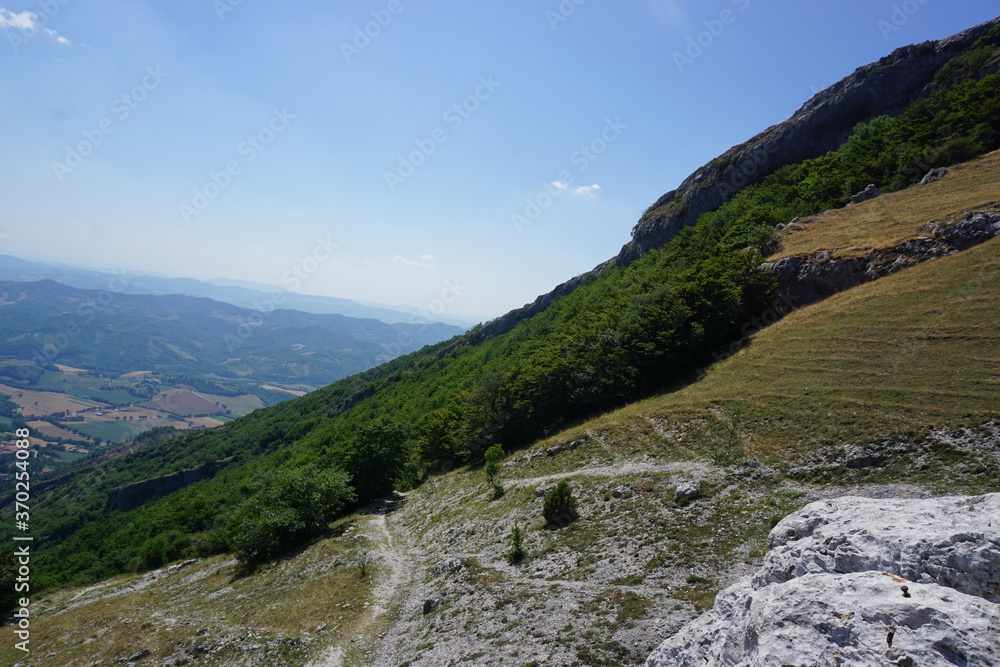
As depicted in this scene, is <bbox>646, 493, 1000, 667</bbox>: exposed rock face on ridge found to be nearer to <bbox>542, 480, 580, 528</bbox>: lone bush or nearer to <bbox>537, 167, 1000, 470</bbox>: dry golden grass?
<bbox>542, 480, 580, 528</bbox>: lone bush

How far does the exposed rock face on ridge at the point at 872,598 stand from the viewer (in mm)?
6824

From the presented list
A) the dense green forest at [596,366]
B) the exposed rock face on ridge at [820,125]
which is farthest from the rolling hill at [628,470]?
the exposed rock face on ridge at [820,125]

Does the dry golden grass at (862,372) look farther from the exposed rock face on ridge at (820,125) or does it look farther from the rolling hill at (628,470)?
the exposed rock face on ridge at (820,125)

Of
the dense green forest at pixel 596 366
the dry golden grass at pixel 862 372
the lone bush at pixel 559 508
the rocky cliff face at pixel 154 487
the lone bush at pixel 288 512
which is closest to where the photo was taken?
the dry golden grass at pixel 862 372

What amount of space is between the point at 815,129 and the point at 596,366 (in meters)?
93.1

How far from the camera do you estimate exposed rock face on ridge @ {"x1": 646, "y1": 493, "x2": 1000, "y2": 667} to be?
22.4 ft

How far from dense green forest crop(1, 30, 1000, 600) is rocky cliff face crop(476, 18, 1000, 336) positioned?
6.31m

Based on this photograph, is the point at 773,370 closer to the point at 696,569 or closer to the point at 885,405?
the point at 885,405

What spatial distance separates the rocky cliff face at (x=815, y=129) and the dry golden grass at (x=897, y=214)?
4736 centimetres

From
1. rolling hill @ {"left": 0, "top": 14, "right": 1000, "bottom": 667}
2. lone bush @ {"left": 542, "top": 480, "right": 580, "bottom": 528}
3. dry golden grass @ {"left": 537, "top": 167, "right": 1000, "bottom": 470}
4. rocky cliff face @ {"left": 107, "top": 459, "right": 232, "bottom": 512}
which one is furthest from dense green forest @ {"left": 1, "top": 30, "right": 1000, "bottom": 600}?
lone bush @ {"left": 542, "top": 480, "right": 580, "bottom": 528}

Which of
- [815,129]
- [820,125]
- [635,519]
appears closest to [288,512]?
[635,519]

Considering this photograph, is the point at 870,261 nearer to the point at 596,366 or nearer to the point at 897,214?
the point at 897,214

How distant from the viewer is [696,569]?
18.3 m

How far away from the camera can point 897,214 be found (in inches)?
1858
